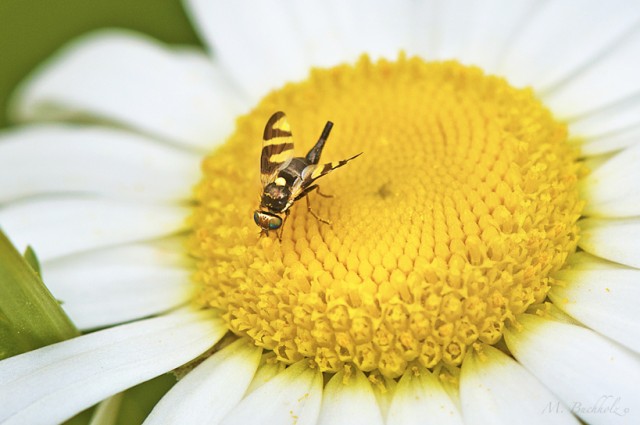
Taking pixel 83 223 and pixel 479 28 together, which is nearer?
pixel 83 223

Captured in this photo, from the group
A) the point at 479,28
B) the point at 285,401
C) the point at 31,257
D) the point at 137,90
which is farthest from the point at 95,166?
the point at 479,28

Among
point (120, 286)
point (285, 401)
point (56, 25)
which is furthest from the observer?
point (56, 25)

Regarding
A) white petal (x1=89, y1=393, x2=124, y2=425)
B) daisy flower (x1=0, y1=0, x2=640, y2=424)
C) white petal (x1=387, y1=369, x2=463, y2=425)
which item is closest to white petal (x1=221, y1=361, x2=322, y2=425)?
daisy flower (x1=0, y1=0, x2=640, y2=424)

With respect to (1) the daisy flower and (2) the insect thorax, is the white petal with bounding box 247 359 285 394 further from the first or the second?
(2) the insect thorax

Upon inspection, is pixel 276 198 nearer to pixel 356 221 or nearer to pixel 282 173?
pixel 282 173

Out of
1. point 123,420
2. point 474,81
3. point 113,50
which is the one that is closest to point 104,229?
point 123,420

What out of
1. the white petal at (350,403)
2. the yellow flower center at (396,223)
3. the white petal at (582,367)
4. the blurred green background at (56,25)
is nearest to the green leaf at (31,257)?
the yellow flower center at (396,223)
